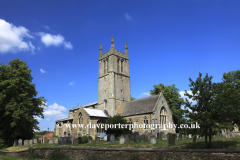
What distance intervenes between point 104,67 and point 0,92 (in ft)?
74.7

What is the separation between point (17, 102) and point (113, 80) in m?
19.8

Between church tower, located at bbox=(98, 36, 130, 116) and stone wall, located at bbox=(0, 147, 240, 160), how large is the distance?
25673 mm

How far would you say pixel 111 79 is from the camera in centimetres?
4178

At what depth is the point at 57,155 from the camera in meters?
14.8

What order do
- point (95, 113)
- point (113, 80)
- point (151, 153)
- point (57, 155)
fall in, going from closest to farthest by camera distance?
point (151, 153)
point (57, 155)
point (95, 113)
point (113, 80)

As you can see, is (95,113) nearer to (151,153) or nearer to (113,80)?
(113,80)

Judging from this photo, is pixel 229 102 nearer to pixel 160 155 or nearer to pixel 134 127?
pixel 160 155

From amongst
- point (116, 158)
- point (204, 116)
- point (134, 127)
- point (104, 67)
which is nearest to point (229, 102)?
point (204, 116)

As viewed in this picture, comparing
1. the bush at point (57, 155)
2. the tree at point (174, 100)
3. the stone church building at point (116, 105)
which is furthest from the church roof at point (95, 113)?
the bush at point (57, 155)

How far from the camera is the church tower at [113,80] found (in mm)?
41156

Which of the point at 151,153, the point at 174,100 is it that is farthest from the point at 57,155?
the point at 174,100

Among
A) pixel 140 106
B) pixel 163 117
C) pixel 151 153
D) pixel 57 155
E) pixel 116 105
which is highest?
pixel 116 105

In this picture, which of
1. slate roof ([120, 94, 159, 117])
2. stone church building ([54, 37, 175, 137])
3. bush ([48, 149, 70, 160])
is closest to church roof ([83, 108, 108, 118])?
stone church building ([54, 37, 175, 137])

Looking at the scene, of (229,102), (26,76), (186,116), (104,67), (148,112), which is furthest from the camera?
(104,67)
